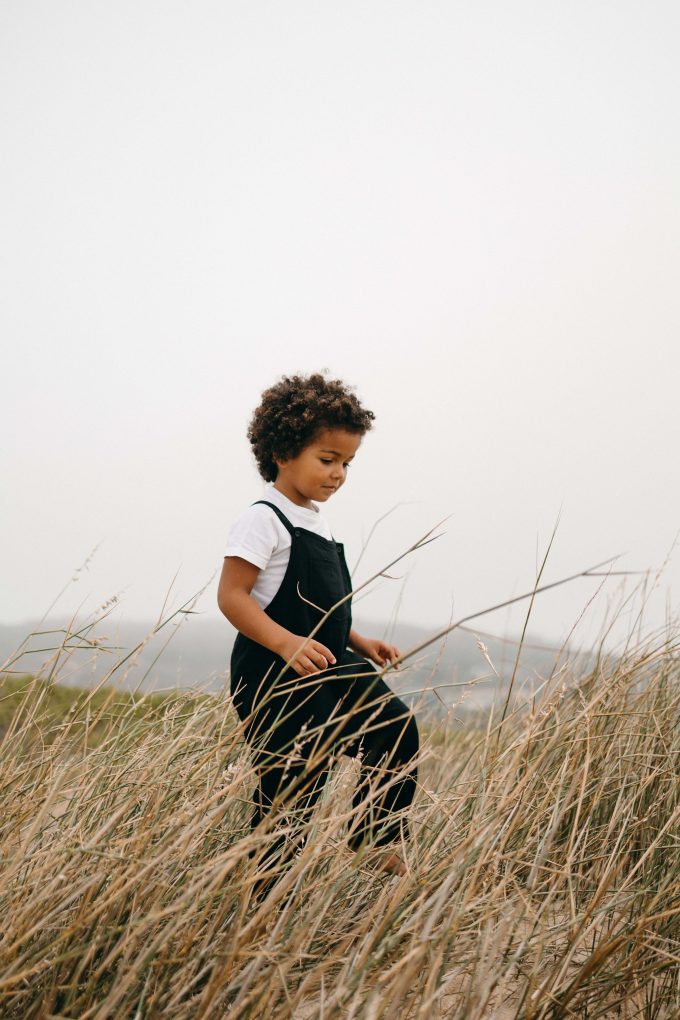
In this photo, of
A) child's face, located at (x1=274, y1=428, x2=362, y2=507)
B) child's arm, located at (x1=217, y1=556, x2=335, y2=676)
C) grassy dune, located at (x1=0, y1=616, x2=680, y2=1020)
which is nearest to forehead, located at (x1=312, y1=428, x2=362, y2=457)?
child's face, located at (x1=274, y1=428, x2=362, y2=507)

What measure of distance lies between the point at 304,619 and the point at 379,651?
0.42 metres

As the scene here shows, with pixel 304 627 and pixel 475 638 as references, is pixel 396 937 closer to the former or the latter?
pixel 475 638

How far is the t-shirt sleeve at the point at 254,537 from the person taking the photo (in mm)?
2166

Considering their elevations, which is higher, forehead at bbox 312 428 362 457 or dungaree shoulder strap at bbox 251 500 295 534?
forehead at bbox 312 428 362 457

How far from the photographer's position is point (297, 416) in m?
2.50

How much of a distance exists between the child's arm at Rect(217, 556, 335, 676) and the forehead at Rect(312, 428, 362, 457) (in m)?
0.45

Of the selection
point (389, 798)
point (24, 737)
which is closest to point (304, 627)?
point (389, 798)

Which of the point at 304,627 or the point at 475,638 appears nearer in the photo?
the point at 475,638

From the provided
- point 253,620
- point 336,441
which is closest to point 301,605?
point 253,620

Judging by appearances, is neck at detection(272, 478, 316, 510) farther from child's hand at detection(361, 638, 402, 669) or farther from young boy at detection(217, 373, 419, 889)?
child's hand at detection(361, 638, 402, 669)

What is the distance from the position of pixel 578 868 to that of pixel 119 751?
1.35m

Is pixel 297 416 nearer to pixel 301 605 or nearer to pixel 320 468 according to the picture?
pixel 320 468

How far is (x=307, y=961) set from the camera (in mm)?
1760

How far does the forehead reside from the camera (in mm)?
2389
